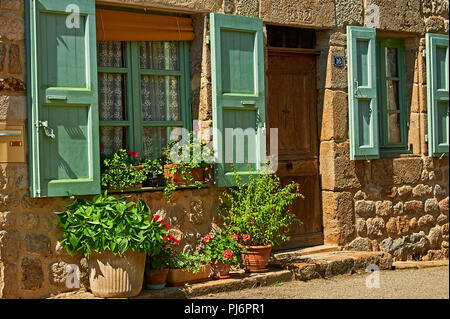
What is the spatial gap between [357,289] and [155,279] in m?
1.79

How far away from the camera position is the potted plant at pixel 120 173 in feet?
19.6

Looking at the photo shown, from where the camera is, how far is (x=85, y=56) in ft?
19.1

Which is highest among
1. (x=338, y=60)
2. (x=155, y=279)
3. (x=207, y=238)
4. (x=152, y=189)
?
(x=338, y=60)

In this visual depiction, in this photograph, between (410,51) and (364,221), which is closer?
(364,221)

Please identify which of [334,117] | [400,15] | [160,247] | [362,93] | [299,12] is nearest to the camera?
[160,247]

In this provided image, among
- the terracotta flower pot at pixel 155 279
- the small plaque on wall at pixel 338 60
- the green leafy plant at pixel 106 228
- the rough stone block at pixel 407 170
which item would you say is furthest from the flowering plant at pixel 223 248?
the rough stone block at pixel 407 170

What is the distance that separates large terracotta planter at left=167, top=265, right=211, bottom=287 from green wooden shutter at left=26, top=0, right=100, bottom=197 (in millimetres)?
949

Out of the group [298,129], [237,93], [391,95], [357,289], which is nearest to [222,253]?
[357,289]

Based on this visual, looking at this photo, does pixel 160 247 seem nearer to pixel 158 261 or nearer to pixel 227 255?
pixel 158 261

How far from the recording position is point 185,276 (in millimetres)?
6031

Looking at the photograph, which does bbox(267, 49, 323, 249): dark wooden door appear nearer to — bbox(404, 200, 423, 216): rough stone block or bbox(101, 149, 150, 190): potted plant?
bbox(404, 200, 423, 216): rough stone block

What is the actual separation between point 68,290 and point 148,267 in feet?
2.17
